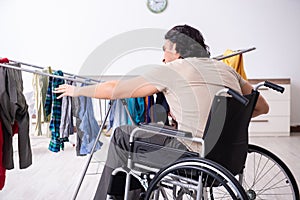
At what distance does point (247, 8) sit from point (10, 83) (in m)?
3.95

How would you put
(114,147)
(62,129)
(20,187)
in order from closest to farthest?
1. (114,147)
2. (62,129)
3. (20,187)

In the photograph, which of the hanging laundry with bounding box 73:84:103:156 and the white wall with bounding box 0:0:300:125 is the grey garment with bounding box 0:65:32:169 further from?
the white wall with bounding box 0:0:300:125

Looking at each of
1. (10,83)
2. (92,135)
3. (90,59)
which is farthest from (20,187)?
(90,59)

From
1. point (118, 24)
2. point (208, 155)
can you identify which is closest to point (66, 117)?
point (208, 155)

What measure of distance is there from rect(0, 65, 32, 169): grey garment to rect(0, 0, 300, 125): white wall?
3.11 m

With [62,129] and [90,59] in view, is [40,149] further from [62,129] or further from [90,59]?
[62,129]

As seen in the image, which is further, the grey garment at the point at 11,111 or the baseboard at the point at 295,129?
the baseboard at the point at 295,129

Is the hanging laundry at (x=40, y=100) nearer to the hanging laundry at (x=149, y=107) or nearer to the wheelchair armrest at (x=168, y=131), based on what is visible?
the hanging laundry at (x=149, y=107)

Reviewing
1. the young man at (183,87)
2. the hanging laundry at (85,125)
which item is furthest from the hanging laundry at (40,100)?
the young man at (183,87)

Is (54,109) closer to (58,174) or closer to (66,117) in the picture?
(66,117)

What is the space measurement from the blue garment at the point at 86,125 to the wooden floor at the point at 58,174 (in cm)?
40

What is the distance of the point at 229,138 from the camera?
5.79 feet

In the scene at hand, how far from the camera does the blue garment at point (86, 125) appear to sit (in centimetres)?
269

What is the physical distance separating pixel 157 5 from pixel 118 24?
566 millimetres
